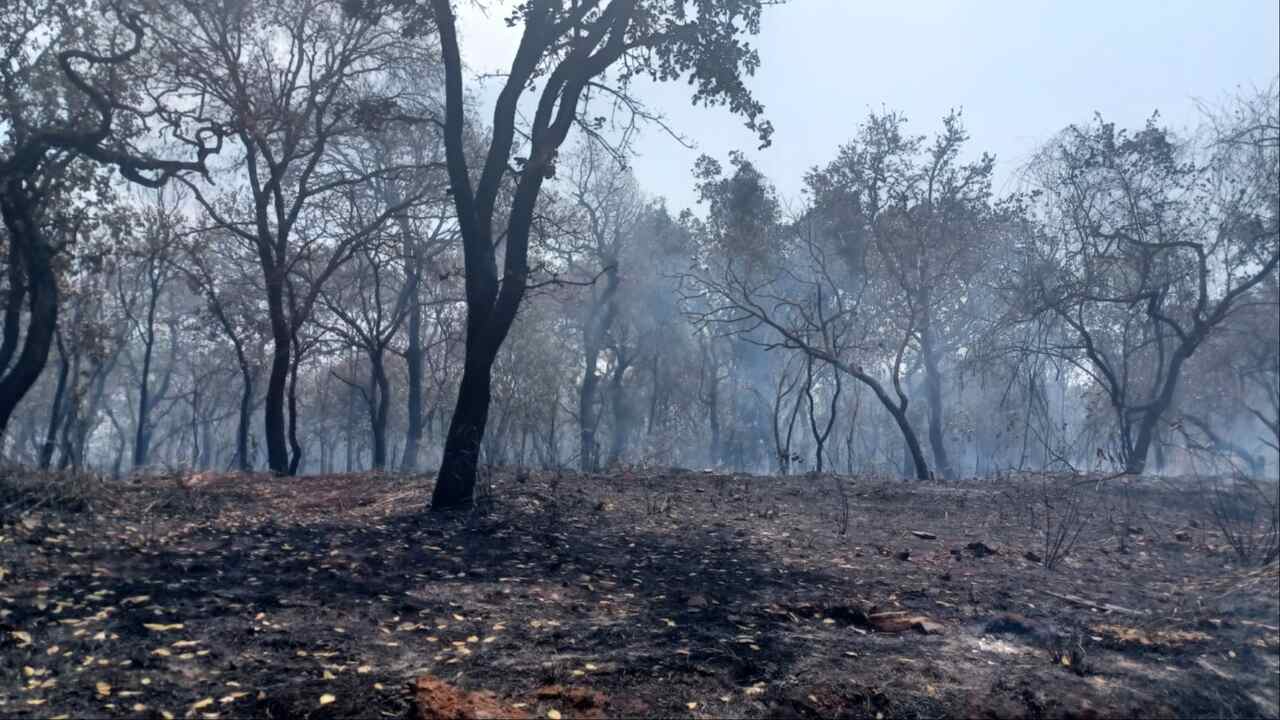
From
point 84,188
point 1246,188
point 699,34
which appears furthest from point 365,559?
point 1246,188

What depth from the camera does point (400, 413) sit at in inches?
1695

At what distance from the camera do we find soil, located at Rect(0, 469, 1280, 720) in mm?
4328

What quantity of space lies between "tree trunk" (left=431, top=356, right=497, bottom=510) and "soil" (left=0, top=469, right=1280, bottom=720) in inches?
11.2

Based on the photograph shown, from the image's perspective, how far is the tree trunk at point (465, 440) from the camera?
905 cm

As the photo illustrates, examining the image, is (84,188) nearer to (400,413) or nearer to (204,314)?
(204,314)

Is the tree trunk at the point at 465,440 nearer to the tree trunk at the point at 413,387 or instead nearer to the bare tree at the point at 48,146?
the bare tree at the point at 48,146

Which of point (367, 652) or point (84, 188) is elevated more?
point (84, 188)

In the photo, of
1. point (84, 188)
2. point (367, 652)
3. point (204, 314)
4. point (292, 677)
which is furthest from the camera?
point (204, 314)

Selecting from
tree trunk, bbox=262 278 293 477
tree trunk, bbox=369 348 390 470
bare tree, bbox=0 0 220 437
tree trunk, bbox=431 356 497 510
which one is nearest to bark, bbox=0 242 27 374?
bare tree, bbox=0 0 220 437

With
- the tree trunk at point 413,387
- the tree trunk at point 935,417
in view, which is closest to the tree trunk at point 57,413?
the tree trunk at point 413,387

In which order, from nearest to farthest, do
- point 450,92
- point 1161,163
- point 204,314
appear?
point 450,92, point 1161,163, point 204,314

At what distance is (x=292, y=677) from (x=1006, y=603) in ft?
13.3

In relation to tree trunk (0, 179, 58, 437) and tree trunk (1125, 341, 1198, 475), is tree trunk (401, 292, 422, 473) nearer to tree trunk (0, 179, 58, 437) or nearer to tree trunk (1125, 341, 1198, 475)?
tree trunk (0, 179, 58, 437)

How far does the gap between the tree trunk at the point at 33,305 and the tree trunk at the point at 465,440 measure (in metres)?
5.21
